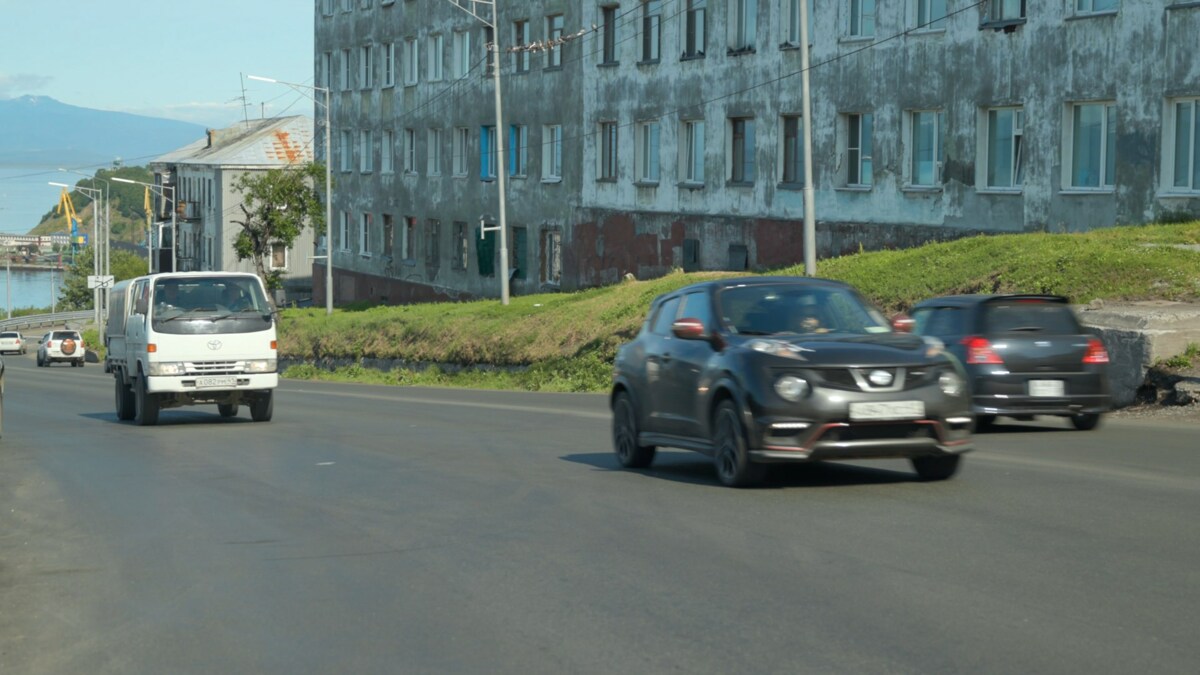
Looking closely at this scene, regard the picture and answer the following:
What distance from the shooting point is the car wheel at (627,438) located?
1457cm

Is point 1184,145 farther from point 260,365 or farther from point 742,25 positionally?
point 260,365

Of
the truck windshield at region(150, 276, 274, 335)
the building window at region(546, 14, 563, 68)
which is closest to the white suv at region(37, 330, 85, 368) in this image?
the building window at region(546, 14, 563, 68)

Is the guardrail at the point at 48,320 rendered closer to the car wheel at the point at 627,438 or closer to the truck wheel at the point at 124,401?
the truck wheel at the point at 124,401

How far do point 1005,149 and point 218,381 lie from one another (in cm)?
2084

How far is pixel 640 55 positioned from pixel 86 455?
35.0m

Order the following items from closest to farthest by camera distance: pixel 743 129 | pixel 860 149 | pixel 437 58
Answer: pixel 860 149
pixel 743 129
pixel 437 58

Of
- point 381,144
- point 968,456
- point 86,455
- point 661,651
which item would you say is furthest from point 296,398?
point 381,144

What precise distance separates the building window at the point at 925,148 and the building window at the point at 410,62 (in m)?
32.5

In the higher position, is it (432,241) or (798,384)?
(432,241)

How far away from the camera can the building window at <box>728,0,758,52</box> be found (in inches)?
1780

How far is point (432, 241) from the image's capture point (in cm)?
6769

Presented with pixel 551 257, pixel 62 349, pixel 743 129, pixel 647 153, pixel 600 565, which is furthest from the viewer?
pixel 62 349

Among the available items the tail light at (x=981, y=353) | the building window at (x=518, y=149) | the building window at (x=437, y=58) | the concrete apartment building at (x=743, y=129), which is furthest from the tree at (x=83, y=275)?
the tail light at (x=981, y=353)

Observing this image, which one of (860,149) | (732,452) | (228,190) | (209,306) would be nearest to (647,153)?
(860,149)
